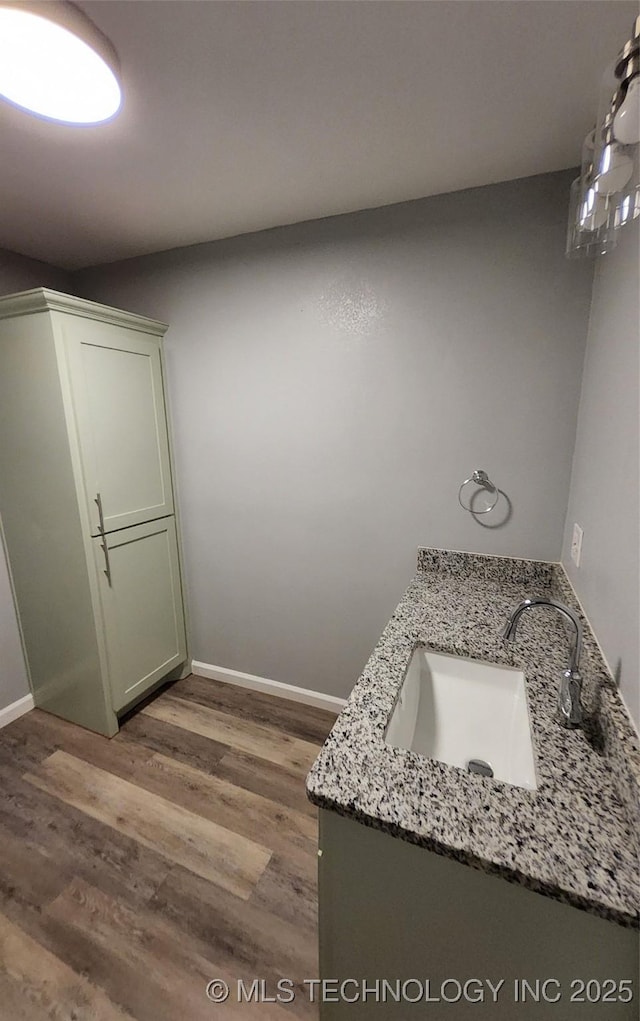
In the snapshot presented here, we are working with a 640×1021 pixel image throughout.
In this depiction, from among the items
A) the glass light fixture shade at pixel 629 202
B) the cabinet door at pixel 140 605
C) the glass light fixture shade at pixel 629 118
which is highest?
the glass light fixture shade at pixel 629 118

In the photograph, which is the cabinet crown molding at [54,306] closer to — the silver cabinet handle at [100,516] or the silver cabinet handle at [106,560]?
the silver cabinet handle at [100,516]

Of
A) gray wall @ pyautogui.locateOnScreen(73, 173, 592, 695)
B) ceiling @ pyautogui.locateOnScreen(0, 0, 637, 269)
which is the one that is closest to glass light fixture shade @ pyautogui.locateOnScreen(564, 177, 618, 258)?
ceiling @ pyautogui.locateOnScreen(0, 0, 637, 269)

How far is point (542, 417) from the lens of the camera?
1561 mm

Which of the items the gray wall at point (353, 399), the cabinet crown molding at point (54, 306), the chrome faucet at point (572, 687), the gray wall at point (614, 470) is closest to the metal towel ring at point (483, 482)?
the gray wall at point (353, 399)

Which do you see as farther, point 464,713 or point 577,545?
point 577,545

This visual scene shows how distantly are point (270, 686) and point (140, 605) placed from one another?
882 mm

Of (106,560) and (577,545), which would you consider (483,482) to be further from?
(106,560)

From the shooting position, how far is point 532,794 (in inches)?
29.2

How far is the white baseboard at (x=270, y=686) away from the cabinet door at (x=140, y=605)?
18 centimetres

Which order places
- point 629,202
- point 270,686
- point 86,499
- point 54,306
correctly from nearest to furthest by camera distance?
point 629,202 < point 54,306 < point 86,499 < point 270,686

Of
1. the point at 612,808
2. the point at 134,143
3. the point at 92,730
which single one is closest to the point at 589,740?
the point at 612,808

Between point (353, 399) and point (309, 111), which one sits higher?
point (309, 111)

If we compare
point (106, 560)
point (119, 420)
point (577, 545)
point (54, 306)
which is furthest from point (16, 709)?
point (577, 545)

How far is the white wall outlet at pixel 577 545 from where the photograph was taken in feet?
4.33
